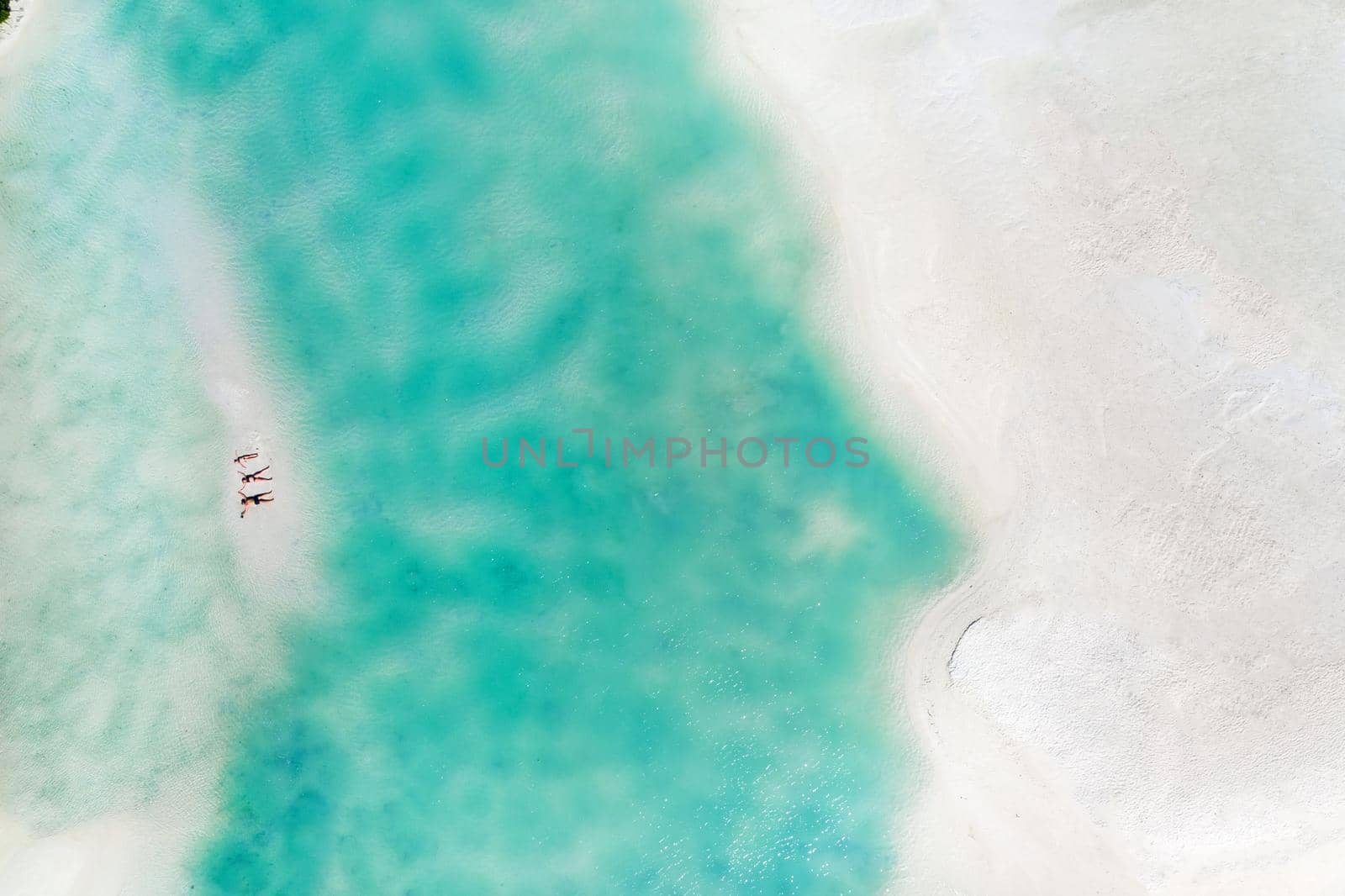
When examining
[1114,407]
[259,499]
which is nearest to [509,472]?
[259,499]

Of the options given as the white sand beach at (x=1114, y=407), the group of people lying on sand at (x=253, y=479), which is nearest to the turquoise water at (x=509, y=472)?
the group of people lying on sand at (x=253, y=479)

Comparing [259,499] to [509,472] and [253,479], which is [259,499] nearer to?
[253,479]

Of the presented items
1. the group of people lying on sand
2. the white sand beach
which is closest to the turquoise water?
the group of people lying on sand

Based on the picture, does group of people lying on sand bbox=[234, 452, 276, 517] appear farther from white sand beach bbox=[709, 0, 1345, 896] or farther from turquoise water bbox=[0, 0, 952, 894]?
white sand beach bbox=[709, 0, 1345, 896]

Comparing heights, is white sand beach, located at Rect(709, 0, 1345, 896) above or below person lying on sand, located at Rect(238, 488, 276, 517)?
below

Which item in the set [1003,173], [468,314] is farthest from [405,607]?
[1003,173]

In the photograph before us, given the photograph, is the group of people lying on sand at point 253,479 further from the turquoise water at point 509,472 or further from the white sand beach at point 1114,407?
the white sand beach at point 1114,407

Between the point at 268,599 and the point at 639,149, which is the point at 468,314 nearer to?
the point at 639,149
